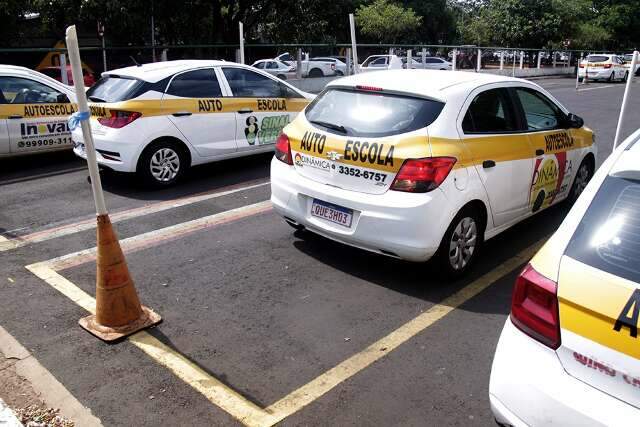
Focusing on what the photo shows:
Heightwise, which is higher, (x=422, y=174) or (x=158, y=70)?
(x=158, y=70)

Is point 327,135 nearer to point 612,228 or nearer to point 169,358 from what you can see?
point 169,358

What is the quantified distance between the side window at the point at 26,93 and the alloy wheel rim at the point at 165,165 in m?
2.45

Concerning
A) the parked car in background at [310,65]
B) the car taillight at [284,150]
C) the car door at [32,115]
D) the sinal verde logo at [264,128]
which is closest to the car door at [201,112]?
the sinal verde logo at [264,128]

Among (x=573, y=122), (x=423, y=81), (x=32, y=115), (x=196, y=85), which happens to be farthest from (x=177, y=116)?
(x=573, y=122)

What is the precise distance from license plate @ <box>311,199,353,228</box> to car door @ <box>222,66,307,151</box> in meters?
3.69

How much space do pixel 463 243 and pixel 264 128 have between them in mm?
4588

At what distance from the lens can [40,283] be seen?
475 cm

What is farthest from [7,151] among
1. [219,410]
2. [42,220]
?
[219,410]

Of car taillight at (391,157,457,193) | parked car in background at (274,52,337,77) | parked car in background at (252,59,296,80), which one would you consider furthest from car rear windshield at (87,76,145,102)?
parked car in background at (274,52,337,77)

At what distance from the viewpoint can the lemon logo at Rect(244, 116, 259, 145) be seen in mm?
8359

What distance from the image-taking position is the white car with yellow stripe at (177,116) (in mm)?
7180

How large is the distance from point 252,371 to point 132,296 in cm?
110

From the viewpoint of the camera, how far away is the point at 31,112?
842cm

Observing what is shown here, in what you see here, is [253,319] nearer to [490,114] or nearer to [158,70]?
[490,114]
